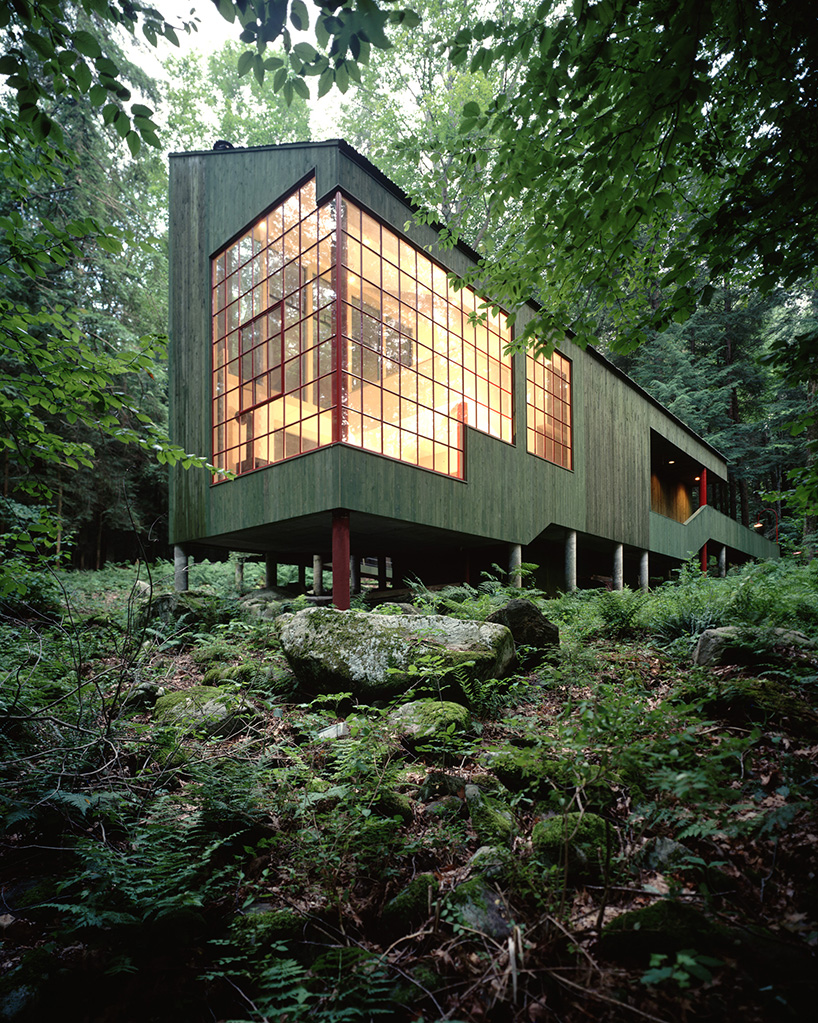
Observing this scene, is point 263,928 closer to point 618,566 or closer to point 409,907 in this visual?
point 409,907

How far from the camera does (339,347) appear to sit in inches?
306

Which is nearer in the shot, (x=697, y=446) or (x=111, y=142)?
(x=111, y=142)

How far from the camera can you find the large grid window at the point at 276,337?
328 inches

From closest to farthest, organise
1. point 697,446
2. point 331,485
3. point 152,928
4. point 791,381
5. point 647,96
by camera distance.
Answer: point 152,928, point 647,96, point 791,381, point 331,485, point 697,446

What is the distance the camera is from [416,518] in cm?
893

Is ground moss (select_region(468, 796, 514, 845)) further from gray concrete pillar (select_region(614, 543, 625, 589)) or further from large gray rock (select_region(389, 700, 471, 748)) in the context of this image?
gray concrete pillar (select_region(614, 543, 625, 589))

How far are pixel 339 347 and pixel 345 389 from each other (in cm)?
63

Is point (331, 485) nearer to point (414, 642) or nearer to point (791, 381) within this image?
point (414, 642)

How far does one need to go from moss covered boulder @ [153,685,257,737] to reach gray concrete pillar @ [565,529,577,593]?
10288 millimetres

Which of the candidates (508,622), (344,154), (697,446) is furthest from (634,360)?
(508,622)

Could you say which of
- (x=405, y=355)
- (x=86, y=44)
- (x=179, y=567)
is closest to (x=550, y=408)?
(x=405, y=355)

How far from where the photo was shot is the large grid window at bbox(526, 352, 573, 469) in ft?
41.3

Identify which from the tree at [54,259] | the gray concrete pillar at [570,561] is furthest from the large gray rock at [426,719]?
the gray concrete pillar at [570,561]

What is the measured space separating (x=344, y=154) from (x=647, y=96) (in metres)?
6.42
